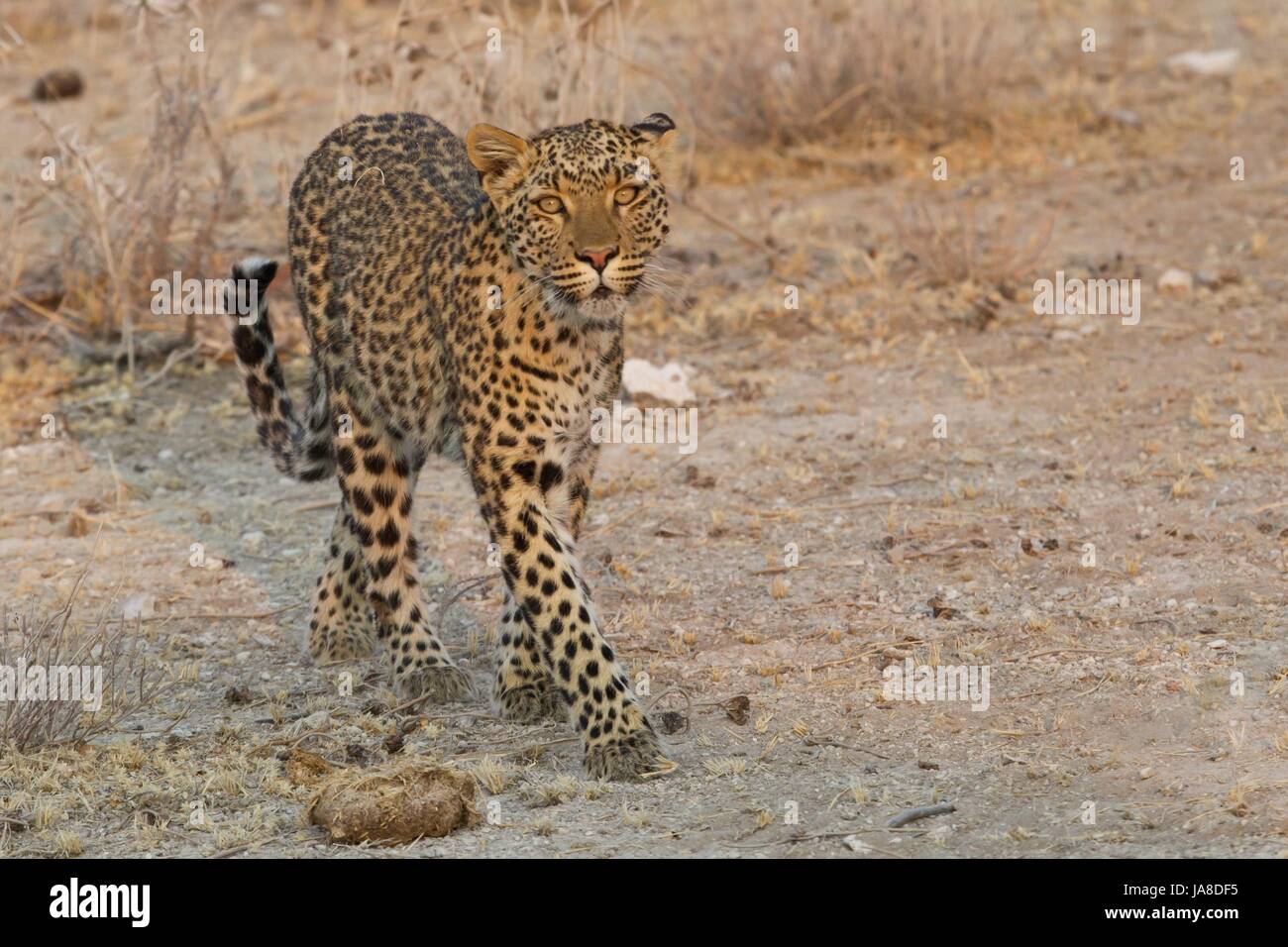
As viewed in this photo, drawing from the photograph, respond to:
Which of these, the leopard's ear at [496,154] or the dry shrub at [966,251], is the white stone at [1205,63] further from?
the leopard's ear at [496,154]

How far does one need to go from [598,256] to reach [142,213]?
4821 mm

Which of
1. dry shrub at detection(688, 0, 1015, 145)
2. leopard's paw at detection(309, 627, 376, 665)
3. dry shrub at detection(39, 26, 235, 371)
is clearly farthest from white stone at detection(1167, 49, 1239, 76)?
leopard's paw at detection(309, 627, 376, 665)

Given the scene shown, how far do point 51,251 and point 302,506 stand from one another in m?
3.47

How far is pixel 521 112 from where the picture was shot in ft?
32.2

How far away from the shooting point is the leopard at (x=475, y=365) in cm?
Result: 595

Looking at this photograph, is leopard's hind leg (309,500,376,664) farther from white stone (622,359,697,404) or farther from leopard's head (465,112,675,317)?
white stone (622,359,697,404)

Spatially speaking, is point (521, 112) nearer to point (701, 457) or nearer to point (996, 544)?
point (701, 457)

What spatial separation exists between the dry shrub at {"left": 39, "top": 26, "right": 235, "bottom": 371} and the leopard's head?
160 inches

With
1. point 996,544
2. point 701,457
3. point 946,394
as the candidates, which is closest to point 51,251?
point 701,457

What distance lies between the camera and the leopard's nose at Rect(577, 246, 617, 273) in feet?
19.0

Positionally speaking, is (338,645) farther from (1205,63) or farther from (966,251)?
(1205,63)

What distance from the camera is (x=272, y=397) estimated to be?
23.7ft

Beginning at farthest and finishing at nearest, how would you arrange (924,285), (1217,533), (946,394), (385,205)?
(924,285), (946,394), (1217,533), (385,205)

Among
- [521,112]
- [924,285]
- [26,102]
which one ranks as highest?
[26,102]
